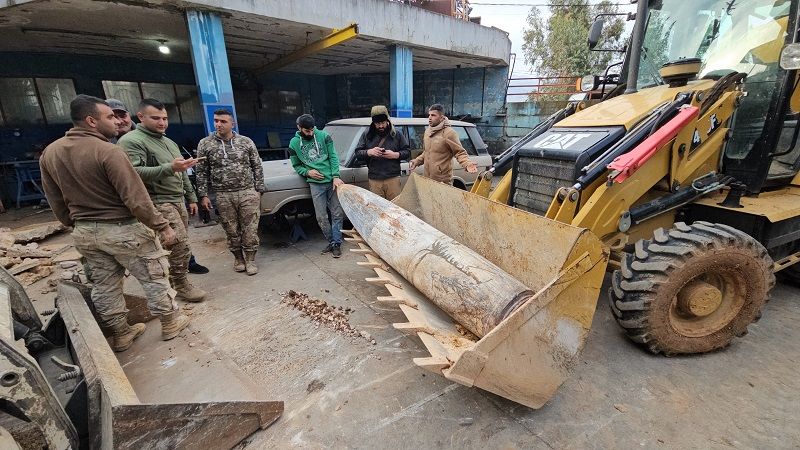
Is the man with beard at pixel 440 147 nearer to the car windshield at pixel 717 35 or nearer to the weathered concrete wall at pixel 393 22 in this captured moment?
the car windshield at pixel 717 35

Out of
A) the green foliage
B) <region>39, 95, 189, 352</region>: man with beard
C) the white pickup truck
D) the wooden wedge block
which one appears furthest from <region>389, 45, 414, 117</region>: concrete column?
the green foliage

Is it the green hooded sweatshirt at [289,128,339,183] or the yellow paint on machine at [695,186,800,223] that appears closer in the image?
the yellow paint on machine at [695,186,800,223]

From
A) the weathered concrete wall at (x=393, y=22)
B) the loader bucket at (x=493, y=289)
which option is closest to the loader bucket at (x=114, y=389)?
the loader bucket at (x=493, y=289)

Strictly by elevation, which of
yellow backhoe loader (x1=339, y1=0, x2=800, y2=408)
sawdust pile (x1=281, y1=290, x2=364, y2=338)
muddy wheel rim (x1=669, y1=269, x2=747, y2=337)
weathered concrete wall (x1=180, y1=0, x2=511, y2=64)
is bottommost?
sawdust pile (x1=281, y1=290, x2=364, y2=338)

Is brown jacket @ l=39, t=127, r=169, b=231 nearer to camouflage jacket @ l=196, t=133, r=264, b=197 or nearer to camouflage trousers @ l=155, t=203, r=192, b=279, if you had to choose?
camouflage trousers @ l=155, t=203, r=192, b=279

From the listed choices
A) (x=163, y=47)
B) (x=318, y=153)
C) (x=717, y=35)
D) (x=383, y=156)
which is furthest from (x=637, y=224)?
(x=163, y=47)

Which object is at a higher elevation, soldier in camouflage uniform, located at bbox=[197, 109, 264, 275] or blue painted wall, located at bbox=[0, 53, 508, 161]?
blue painted wall, located at bbox=[0, 53, 508, 161]

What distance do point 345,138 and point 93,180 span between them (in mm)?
3238

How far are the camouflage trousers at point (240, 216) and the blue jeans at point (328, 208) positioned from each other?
2.31 feet

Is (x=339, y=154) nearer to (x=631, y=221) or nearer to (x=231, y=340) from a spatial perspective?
(x=231, y=340)

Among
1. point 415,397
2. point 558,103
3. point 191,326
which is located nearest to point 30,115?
point 191,326

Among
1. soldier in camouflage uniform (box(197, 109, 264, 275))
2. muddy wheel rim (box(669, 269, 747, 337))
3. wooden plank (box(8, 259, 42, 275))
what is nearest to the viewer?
muddy wheel rim (box(669, 269, 747, 337))

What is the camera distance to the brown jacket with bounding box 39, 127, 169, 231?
7.70 ft

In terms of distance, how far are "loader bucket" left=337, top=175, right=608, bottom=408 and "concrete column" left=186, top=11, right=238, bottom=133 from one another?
16.3ft
